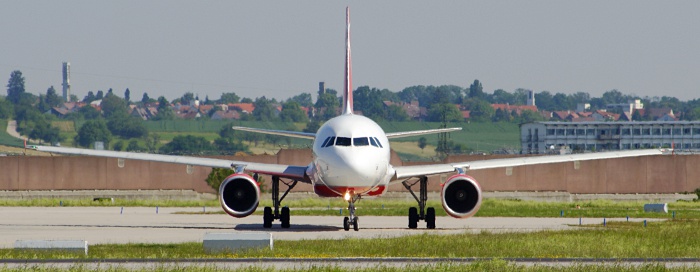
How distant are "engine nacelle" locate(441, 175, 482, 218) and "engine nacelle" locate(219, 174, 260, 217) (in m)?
6.57

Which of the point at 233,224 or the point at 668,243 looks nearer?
the point at 668,243

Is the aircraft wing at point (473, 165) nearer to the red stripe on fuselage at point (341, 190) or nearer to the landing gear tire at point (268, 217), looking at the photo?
the red stripe on fuselage at point (341, 190)

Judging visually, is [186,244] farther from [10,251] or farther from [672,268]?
[672,268]

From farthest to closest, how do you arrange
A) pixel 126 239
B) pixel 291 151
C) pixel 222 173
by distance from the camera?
pixel 291 151, pixel 222 173, pixel 126 239

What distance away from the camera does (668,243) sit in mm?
35469

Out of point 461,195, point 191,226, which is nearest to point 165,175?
point 191,226

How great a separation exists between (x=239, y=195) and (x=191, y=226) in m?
4.71

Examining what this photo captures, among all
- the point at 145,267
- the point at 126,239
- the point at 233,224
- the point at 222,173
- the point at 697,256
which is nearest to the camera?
the point at 145,267

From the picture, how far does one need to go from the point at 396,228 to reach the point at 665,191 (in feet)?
228

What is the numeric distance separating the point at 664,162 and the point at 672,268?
8582 cm

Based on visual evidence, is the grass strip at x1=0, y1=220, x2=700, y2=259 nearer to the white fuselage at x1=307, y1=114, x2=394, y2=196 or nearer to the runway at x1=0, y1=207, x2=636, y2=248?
the white fuselage at x1=307, y1=114, x2=394, y2=196

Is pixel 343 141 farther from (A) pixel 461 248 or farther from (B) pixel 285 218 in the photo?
(A) pixel 461 248

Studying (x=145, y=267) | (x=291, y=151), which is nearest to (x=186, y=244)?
(x=145, y=267)

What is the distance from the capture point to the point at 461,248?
108 feet
